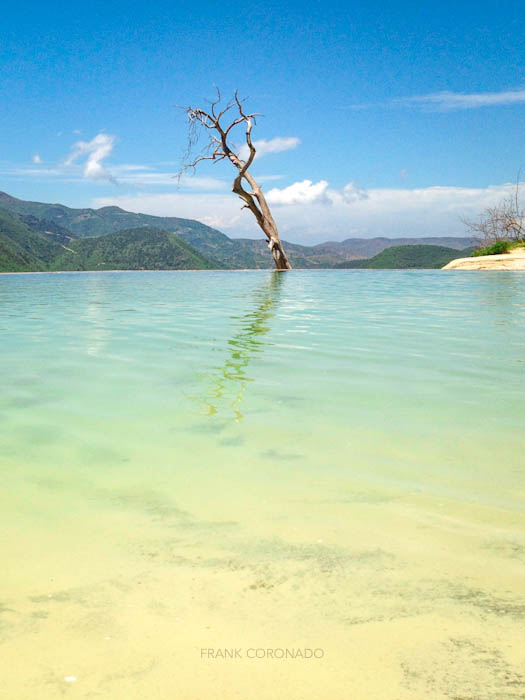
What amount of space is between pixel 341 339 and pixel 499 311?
3.64m

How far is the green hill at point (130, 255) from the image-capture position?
100812 millimetres

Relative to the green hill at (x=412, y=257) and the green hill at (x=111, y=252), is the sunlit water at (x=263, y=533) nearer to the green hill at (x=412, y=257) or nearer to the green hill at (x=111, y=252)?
the green hill at (x=412, y=257)

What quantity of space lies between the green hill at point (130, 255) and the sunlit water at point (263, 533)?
9787 centimetres

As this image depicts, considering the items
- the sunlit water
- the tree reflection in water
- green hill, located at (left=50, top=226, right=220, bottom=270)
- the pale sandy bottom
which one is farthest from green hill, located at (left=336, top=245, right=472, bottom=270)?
green hill, located at (left=50, top=226, right=220, bottom=270)

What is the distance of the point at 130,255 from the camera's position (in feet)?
347

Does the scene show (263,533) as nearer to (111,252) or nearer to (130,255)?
(130,255)

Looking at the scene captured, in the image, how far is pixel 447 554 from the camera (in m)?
1.60

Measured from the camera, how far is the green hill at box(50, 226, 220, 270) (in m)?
101

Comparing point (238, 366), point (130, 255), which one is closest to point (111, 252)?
point (130, 255)

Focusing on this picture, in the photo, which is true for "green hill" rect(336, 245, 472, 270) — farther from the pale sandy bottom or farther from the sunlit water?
the pale sandy bottom

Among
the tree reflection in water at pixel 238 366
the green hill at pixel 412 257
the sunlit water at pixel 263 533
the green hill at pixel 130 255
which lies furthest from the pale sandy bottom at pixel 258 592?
the green hill at pixel 130 255

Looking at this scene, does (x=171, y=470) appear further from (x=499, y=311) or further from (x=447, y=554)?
(x=499, y=311)

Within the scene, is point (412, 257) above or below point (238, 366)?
above

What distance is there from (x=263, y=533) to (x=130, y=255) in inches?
4277
